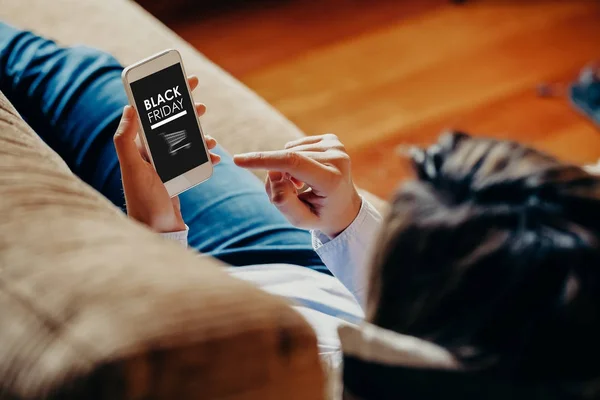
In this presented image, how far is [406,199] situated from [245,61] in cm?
171

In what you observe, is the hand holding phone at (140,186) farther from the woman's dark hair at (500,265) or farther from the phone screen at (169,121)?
the woman's dark hair at (500,265)

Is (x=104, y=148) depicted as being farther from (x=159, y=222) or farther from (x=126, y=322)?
(x=126, y=322)

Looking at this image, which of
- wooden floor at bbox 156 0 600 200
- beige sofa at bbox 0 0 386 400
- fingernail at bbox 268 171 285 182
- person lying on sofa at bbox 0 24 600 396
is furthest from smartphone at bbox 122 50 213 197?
wooden floor at bbox 156 0 600 200

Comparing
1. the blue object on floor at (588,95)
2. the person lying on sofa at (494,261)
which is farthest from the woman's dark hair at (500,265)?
the blue object on floor at (588,95)

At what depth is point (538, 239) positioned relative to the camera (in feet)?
1.31

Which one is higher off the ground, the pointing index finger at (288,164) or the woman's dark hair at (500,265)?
the woman's dark hair at (500,265)

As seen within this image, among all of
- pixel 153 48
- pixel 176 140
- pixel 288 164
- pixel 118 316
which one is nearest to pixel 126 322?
pixel 118 316

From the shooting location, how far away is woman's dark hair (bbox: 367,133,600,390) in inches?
15.4

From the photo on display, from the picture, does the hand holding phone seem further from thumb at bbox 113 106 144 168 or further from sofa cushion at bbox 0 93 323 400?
sofa cushion at bbox 0 93 323 400

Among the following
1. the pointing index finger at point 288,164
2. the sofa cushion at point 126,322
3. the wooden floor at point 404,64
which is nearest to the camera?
the sofa cushion at point 126,322

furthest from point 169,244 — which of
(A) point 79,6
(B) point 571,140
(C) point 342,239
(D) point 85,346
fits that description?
(B) point 571,140

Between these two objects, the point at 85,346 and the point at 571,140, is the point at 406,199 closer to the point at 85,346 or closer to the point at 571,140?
the point at 85,346

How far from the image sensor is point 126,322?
1.19 ft

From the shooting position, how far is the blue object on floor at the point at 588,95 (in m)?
1.86
